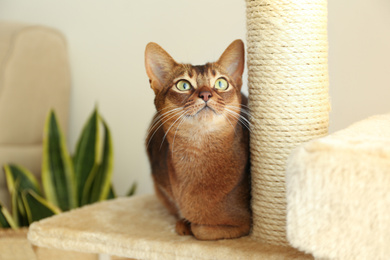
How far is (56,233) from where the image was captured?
1.16 m

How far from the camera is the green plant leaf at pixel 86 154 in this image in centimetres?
187

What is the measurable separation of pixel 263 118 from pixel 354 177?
0.42 metres

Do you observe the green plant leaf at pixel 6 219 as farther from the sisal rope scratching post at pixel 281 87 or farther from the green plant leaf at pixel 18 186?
the sisal rope scratching post at pixel 281 87

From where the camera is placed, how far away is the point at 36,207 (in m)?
1.68

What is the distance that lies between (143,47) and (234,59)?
1017 millimetres

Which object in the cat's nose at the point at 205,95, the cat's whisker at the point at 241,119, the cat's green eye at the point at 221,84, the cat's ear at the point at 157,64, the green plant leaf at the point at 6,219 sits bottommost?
the green plant leaf at the point at 6,219

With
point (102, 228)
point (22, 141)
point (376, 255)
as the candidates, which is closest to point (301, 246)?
point (376, 255)

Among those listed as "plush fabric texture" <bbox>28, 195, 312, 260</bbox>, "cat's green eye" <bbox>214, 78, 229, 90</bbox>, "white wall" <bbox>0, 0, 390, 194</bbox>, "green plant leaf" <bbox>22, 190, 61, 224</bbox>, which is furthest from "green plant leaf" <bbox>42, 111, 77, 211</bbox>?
"cat's green eye" <bbox>214, 78, 229, 90</bbox>

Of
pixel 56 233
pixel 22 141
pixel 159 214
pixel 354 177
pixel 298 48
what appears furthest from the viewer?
pixel 22 141

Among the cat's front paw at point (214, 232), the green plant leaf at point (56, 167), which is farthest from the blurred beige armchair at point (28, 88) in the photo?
the cat's front paw at point (214, 232)

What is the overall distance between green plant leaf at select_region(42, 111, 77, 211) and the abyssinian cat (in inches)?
32.7

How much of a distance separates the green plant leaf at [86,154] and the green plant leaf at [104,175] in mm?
26

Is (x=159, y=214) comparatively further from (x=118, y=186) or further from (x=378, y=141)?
(x=118, y=186)

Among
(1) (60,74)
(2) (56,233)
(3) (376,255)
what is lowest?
(2) (56,233)
